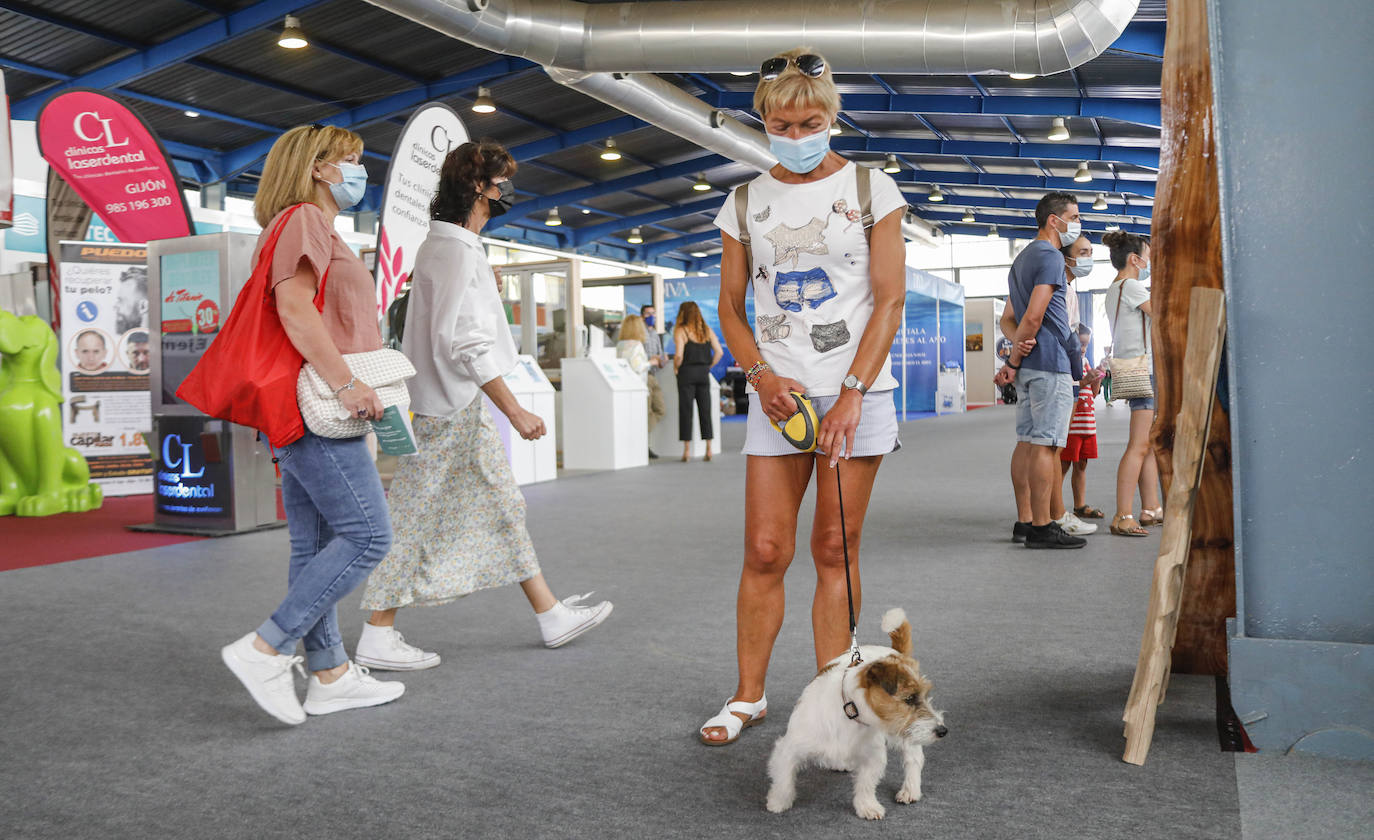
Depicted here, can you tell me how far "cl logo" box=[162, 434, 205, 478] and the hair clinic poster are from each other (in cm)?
182

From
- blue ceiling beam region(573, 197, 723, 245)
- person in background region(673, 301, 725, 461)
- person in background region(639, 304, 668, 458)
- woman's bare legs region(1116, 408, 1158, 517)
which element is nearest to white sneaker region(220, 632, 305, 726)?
woman's bare legs region(1116, 408, 1158, 517)

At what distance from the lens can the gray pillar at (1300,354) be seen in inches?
74.8

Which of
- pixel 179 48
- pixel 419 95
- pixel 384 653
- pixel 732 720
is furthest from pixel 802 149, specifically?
pixel 419 95

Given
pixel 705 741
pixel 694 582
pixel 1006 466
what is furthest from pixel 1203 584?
pixel 1006 466

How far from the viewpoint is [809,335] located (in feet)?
6.79

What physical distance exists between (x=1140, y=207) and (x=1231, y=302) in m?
21.0

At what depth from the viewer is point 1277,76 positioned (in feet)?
6.31

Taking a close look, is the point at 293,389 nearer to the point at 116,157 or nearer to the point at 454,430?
the point at 454,430

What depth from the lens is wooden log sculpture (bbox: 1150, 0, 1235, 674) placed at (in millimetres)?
2109

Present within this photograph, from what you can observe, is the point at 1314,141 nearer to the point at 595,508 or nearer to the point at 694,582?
the point at 694,582

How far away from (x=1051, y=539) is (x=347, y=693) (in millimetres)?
3097

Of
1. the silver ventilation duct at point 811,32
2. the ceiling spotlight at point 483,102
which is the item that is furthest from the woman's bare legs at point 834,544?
the ceiling spotlight at point 483,102

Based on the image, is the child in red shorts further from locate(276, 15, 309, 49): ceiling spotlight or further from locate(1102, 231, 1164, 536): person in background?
locate(276, 15, 309, 49): ceiling spotlight

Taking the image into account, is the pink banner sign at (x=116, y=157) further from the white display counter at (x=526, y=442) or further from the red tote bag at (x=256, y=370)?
the red tote bag at (x=256, y=370)
